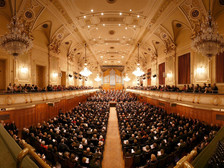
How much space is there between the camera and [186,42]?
1025 cm

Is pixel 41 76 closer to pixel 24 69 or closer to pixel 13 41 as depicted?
pixel 24 69

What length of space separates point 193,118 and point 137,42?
10.3m

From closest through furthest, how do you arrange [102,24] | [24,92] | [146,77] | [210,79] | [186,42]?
[24,92]
[210,79]
[186,42]
[102,24]
[146,77]

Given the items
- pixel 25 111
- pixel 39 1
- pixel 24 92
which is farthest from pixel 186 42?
pixel 25 111

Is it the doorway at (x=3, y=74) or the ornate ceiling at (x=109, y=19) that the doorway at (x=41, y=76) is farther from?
the doorway at (x=3, y=74)

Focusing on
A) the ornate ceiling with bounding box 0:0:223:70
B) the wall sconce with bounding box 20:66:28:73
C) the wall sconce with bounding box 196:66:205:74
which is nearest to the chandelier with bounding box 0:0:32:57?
the ornate ceiling with bounding box 0:0:223:70

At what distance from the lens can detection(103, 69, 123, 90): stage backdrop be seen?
30.6 meters

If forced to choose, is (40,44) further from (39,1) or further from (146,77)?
(146,77)

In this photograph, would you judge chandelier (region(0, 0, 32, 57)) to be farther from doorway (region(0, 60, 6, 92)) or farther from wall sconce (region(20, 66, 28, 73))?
wall sconce (region(20, 66, 28, 73))

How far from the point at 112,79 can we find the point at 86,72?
61.7ft

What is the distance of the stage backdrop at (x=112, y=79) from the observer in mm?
30594

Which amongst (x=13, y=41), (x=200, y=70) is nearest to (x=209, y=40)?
(x=200, y=70)

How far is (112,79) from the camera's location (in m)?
31.0

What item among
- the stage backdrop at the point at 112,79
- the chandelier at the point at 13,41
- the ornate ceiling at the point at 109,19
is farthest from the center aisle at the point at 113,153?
the stage backdrop at the point at 112,79
